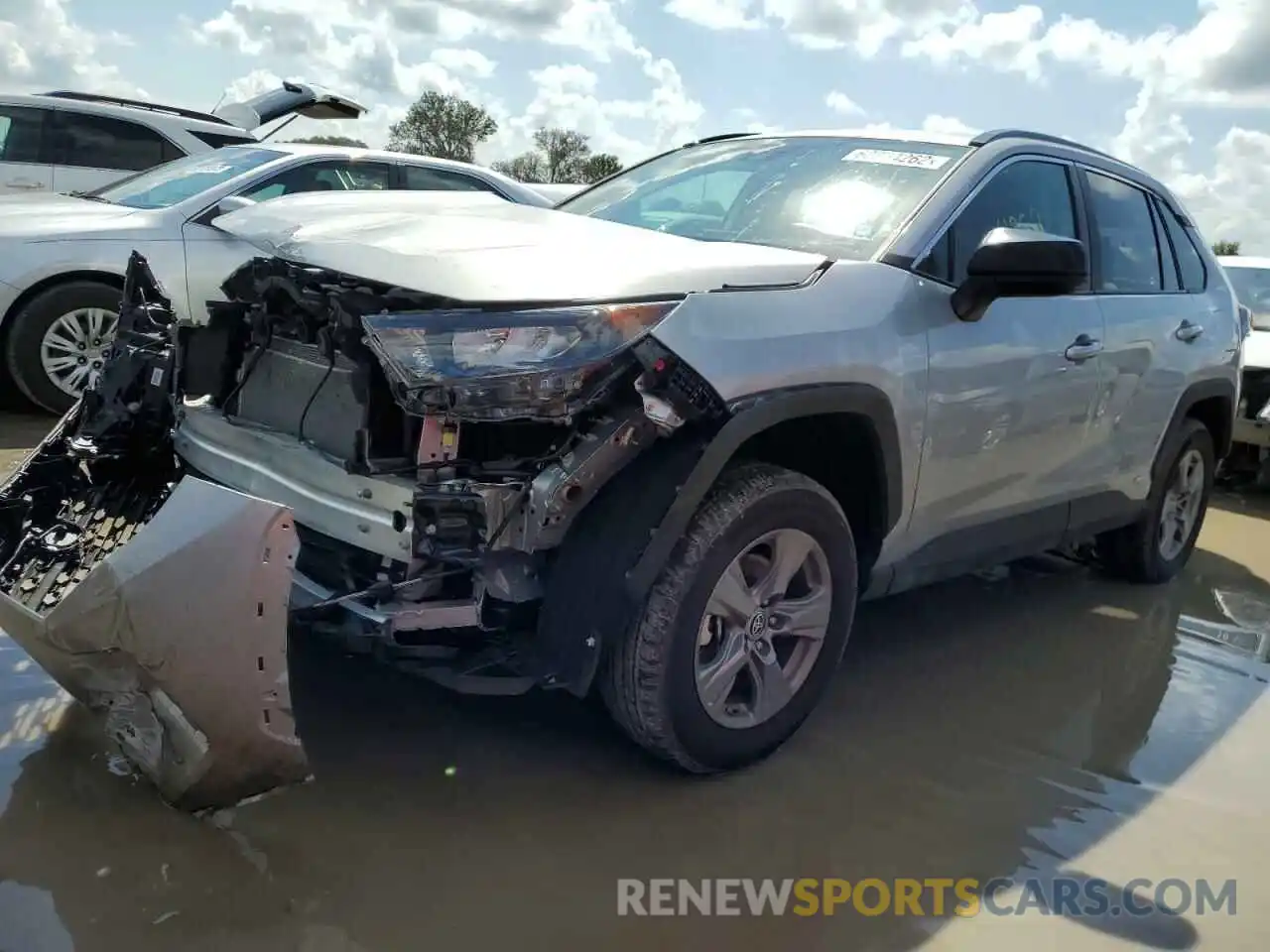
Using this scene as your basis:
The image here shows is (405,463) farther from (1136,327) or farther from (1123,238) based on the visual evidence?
(1123,238)

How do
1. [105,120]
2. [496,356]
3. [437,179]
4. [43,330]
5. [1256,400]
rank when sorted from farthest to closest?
[105,120] → [437,179] → [1256,400] → [43,330] → [496,356]

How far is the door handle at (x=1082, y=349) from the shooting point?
3.79 m

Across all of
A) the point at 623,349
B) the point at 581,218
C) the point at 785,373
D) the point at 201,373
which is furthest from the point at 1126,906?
the point at 201,373

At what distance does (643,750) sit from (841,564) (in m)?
0.75

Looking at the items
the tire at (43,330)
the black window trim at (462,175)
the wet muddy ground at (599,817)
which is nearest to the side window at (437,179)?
the black window trim at (462,175)

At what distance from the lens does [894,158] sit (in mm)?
3664

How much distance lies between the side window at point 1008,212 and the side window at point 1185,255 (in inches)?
39.2

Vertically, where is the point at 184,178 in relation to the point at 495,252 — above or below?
above

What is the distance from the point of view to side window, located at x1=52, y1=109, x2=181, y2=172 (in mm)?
9539

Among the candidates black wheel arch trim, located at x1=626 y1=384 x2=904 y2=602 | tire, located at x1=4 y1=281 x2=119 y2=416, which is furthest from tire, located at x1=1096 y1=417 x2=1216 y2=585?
tire, located at x1=4 y1=281 x2=119 y2=416

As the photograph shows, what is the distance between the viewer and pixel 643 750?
3.01 meters

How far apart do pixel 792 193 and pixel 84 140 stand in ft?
26.9

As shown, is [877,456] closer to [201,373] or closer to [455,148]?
[201,373]

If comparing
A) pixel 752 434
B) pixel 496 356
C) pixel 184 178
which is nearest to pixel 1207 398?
pixel 752 434
